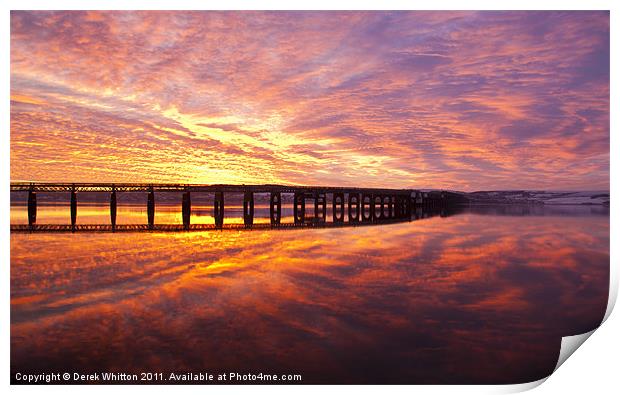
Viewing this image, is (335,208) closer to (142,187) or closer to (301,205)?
(301,205)

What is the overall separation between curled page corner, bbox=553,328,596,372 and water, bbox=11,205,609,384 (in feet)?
0.36

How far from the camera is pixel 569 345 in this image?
6.57m

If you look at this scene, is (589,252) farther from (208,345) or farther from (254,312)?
(208,345)

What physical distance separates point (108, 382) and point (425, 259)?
8086 mm

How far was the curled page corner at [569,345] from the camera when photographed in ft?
20.9

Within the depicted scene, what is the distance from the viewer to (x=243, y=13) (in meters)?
7.82

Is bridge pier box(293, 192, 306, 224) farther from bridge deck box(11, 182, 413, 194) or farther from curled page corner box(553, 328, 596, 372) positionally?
curled page corner box(553, 328, 596, 372)

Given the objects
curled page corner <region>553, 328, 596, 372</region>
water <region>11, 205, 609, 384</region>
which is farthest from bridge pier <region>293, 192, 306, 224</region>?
curled page corner <region>553, 328, 596, 372</region>

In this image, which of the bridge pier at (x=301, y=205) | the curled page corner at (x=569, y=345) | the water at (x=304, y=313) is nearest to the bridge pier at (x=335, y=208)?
the bridge pier at (x=301, y=205)

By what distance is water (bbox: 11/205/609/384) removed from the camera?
5.77m

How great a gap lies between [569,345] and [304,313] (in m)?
3.52

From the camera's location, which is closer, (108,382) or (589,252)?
(108,382)
